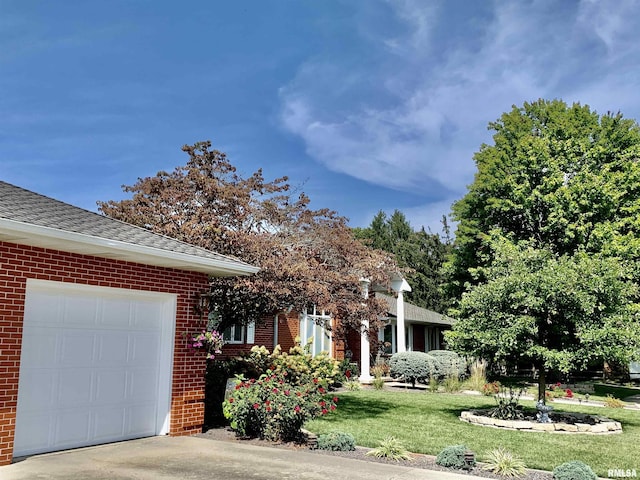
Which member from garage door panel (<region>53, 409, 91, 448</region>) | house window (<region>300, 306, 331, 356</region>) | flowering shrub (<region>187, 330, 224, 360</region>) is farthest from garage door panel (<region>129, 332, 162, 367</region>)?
house window (<region>300, 306, 331, 356</region>)

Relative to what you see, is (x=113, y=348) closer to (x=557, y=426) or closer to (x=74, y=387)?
(x=74, y=387)

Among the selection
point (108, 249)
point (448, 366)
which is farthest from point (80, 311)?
point (448, 366)

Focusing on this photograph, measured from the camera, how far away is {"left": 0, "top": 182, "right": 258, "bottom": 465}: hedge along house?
7.03m

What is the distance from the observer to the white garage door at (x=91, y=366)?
738 cm

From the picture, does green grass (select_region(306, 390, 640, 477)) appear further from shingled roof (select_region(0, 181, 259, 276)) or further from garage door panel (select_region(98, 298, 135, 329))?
garage door panel (select_region(98, 298, 135, 329))

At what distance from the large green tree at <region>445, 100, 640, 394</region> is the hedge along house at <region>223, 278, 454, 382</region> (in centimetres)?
341

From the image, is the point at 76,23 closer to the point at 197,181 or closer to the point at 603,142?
the point at 197,181

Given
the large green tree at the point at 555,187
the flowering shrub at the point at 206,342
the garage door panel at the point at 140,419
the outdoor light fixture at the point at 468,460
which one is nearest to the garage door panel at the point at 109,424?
the garage door panel at the point at 140,419

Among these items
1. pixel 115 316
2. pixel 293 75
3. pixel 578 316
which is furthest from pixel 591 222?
pixel 115 316

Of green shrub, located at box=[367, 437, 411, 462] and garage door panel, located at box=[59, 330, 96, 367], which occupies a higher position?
garage door panel, located at box=[59, 330, 96, 367]

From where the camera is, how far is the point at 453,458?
A: 7227mm

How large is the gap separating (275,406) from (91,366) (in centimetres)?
297

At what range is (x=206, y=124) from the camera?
55.4 ft

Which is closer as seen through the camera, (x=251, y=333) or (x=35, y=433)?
(x=35, y=433)
